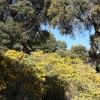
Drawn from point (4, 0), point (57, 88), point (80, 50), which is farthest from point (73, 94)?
point (80, 50)

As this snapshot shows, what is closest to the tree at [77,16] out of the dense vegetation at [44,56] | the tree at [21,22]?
the dense vegetation at [44,56]

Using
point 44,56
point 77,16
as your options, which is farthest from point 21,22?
point 44,56

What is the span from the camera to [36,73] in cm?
730

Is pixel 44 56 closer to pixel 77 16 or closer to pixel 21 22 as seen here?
pixel 77 16

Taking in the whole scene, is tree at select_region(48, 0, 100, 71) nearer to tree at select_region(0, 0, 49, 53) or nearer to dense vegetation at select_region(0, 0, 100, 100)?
dense vegetation at select_region(0, 0, 100, 100)

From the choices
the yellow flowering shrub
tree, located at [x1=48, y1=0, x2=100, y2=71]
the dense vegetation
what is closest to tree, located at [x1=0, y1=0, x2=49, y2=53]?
the dense vegetation

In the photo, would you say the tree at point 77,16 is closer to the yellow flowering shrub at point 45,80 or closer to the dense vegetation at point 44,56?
the dense vegetation at point 44,56

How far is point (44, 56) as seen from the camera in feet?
31.4

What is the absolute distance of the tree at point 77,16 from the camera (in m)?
18.6

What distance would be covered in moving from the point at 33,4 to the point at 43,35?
346cm

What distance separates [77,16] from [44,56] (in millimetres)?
10379

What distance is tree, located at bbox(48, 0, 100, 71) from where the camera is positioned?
18.6 meters

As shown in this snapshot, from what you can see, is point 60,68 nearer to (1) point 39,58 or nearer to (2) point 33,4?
(1) point 39,58

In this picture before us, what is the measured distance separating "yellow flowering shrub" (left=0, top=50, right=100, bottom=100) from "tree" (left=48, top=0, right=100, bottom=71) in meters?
10.1
